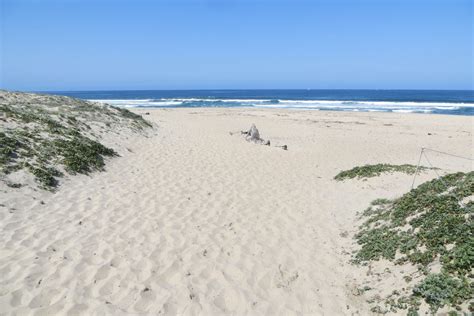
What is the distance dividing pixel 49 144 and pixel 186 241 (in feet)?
23.0

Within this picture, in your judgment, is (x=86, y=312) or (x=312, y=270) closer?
(x=86, y=312)

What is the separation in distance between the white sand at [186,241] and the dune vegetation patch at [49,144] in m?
→ 0.69

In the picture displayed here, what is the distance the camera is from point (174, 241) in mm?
6816

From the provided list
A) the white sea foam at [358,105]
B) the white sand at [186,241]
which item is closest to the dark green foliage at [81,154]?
the white sand at [186,241]

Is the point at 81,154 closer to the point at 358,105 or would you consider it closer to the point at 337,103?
the point at 358,105

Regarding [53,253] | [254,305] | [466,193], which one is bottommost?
[254,305]

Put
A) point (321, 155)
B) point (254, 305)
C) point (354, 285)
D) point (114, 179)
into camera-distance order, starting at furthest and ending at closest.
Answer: point (321, 155) → point (114, 179) → point (354, 285) → point (254, 305)

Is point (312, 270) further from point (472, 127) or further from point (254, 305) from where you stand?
point (472, 127)

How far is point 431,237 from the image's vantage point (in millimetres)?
5781

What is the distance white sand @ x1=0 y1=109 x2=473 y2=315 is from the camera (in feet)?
16.4

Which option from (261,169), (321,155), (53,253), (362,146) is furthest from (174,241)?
(362,146)

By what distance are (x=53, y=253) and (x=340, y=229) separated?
5.61 m

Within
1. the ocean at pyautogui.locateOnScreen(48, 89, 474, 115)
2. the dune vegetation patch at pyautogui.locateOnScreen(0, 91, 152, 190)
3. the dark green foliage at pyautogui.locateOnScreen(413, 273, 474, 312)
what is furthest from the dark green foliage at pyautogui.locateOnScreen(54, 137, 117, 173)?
the ocean at pyautogui.locateOnScreen(48, 89, 474, 115)

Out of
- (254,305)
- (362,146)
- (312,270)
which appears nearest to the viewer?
(254,305)
